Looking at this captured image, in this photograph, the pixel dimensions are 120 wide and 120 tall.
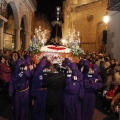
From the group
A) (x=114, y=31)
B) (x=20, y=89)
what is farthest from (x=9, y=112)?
(x=114, y=31)

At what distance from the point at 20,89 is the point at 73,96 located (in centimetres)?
141

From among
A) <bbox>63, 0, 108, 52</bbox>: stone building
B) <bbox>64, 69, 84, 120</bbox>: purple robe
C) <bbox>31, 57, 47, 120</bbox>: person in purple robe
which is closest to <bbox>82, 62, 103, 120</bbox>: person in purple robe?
<bbox>64, 69, 84, 120</bbox>: purple robe

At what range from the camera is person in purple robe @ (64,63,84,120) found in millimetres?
6016

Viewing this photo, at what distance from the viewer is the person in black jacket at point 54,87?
216 inches

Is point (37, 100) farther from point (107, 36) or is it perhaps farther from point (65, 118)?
point (107, 36)

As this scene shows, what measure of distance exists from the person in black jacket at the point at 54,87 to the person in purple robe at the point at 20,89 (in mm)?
738

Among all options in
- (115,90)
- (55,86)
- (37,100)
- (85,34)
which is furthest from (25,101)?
(85,34)

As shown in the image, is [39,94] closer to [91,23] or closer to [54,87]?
[54,87]

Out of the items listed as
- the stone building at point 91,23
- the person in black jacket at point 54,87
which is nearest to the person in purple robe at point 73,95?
the person in black jacket at point 54,87

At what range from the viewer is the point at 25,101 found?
6270 mm

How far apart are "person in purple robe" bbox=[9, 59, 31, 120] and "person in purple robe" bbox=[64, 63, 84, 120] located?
108 centimetres

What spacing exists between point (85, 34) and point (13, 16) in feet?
51.6

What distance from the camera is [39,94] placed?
6.14 meters

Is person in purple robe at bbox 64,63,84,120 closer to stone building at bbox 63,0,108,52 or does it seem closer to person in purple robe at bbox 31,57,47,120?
person in purple robe at bbox 31,57,47,120
